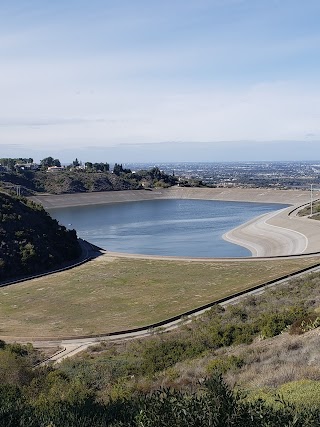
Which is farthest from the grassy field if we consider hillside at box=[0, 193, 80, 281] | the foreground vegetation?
the foreground vegetation

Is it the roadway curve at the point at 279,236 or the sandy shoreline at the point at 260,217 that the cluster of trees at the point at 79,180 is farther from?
the roadway curve at the point at 279,236

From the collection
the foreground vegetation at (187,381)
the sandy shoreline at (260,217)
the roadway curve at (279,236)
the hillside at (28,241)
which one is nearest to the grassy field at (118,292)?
the hillside at (28,241)

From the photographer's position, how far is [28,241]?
40.0 meters

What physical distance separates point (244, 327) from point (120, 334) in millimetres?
7421

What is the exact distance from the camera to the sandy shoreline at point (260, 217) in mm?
47938

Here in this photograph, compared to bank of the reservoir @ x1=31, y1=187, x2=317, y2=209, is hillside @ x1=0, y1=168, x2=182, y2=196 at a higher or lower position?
higher

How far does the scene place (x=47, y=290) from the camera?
30.8m

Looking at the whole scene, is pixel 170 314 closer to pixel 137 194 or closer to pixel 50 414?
pixel 50 414

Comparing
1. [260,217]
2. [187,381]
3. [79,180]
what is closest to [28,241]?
[187,381]

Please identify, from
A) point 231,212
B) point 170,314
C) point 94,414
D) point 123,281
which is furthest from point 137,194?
point 94,414

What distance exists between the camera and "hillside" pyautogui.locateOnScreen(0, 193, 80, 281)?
121ft

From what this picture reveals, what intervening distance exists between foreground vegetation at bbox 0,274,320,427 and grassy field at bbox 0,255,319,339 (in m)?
4.19

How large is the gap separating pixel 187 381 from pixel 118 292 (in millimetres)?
20184

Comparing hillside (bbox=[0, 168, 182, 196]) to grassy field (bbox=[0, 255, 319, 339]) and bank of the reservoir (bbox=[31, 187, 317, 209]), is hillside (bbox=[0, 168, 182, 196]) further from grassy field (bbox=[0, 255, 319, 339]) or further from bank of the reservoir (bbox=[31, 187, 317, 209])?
grassy field (bbox=[0, 255, 319, 339])
